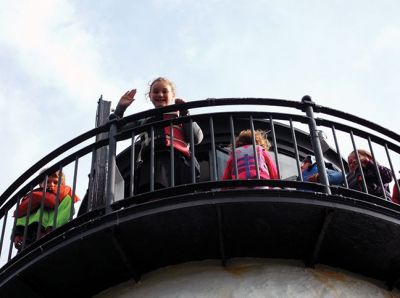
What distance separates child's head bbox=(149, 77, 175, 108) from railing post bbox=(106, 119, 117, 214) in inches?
42.5

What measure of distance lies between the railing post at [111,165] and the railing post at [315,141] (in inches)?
80.8

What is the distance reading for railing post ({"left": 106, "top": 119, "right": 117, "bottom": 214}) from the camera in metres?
8.70

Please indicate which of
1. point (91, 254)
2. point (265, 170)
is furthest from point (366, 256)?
point (91, 254)

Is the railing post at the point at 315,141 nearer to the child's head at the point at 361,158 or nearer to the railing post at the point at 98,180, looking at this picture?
the child's head at the point at 361,158

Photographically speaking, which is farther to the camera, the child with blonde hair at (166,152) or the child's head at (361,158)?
the child's head at (361,158)

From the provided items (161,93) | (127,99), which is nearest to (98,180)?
(127,99)

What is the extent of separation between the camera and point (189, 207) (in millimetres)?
8242

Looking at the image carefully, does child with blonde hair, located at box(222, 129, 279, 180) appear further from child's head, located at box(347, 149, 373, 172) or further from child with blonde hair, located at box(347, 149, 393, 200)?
child's head, located at box(347, 149, 373, 172)

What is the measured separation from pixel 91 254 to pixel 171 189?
106 centimetres

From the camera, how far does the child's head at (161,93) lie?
10.5m

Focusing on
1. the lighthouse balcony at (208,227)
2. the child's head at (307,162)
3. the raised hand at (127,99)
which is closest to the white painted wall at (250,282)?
the lighthouse balcony at (208,227)

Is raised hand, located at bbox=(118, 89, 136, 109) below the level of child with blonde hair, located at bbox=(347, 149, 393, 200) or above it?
above

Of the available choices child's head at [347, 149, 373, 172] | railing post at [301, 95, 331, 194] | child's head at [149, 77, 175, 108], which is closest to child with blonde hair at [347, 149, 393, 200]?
child's head at [347, 149, 373, 172]

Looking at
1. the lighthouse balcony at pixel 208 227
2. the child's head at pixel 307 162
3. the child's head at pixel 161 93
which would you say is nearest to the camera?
the lighthouse balcony at pixel 208 227
